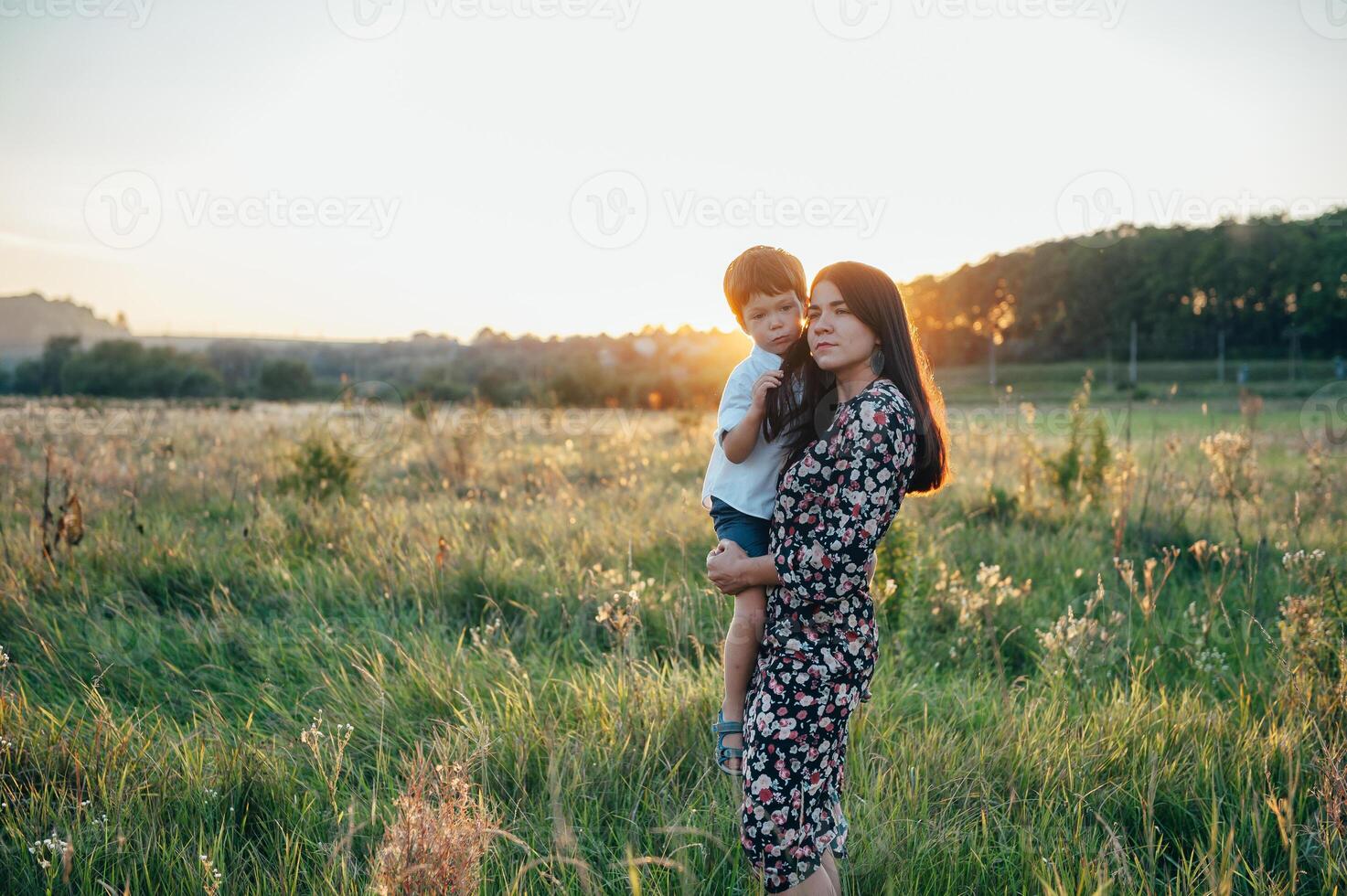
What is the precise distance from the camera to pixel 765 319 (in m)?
2.28

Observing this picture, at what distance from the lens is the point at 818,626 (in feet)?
6.28

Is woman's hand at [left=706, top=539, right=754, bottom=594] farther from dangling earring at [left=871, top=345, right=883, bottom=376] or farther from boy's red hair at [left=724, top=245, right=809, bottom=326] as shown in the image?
boy's red hair at [left=724, top=245, right=809, bottom=326]

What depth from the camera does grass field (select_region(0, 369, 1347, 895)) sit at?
222 cm

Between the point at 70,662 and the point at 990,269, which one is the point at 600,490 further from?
the point at 990,269

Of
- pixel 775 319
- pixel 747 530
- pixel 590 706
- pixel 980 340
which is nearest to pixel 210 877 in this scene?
pixel 590 706

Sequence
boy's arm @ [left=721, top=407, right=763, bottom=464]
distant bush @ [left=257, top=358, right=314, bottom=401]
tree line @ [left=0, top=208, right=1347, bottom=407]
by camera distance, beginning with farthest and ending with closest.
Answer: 1. distant bush @ [left=257, top=358, right=314, bottom=401]
2. tree line @ [left=0, top=208, right=1347, bottom=407]
3. boy's arm @ [left=721, top=407, right=763, bottom=464]

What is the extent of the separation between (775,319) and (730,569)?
2.42 feet

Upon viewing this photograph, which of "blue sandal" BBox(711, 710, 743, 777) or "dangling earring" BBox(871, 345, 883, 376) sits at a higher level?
"dangling earring" BBox(871, 345, 883, 376)

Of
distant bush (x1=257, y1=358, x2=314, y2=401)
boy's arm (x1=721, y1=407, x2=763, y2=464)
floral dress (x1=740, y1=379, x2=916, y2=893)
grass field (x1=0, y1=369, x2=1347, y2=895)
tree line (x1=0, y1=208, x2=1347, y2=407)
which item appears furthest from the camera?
distant bush (x1=257, y1=358, x2=314, y2=401)

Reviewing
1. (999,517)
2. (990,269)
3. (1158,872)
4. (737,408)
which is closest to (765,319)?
(737,408)

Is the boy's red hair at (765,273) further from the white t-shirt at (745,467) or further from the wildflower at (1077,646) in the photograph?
the wildflower at (1077,646)

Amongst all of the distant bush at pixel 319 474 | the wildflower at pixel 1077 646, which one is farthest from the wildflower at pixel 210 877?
the distant bush at pixel 319 474

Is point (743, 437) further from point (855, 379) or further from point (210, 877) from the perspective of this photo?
point (210, 877)

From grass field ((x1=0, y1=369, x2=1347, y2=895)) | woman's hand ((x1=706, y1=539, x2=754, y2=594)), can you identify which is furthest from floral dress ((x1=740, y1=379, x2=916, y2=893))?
grass field ((x1=0, y1=369, x2=1347, y2=895))
